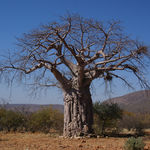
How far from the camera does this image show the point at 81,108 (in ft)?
35.5


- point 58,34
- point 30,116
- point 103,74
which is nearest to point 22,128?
point 30,116

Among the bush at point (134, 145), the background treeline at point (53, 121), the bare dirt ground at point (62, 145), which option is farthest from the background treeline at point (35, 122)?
the bush at point (134, 145)

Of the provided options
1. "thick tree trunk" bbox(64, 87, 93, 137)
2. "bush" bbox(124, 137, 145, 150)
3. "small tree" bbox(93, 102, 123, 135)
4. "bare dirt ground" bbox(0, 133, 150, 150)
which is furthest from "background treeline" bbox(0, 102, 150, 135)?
"bush" bbox(124, 137, 145, 150)

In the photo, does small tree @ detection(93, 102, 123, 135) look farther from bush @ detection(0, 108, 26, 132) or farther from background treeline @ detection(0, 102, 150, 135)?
bush @ detection(0, 108, 26, 132)

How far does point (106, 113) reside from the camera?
14.1 meters

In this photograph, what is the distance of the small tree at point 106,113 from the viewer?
46.3 feet

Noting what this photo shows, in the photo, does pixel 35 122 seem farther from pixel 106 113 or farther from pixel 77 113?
pixel 77 113

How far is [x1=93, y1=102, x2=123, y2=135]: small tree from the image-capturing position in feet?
46.3

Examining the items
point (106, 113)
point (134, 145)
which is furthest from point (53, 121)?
point (134, 145)

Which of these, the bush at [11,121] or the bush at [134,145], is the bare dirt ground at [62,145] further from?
the bush at [11,121]

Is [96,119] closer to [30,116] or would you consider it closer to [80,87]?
[80,87]

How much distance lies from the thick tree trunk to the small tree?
307 centimetres

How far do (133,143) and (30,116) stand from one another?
39.5ft

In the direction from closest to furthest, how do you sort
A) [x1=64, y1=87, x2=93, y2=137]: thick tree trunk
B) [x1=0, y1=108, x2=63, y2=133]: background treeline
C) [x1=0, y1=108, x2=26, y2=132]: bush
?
[x1=64, y1=87, x2=93, y2=137]: thick tree trunk < [x1=0, y1=108, x2=63, y2=133]: background treeline < [x1=0, y1=108, x2=26, y2=132]: bush
